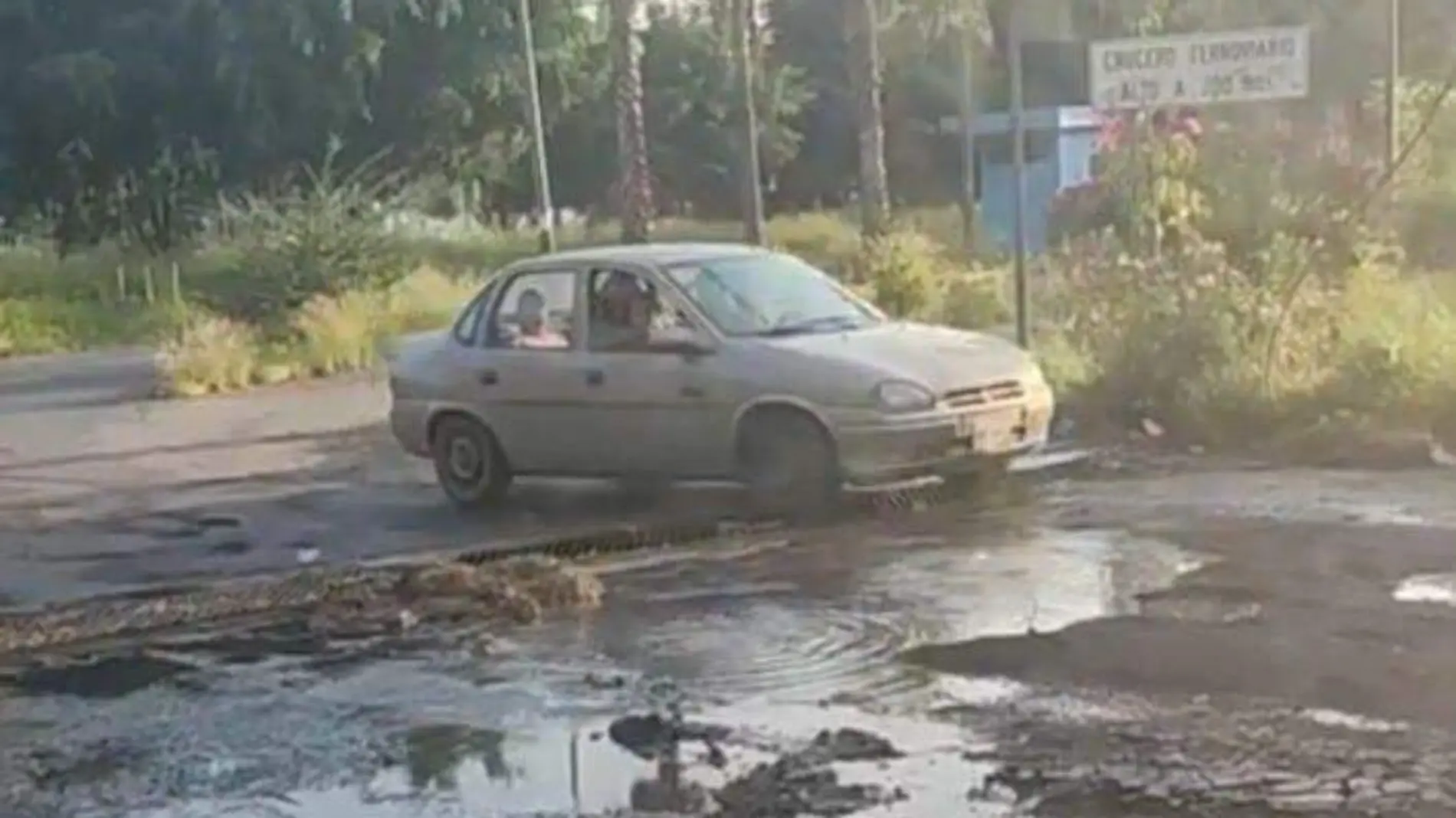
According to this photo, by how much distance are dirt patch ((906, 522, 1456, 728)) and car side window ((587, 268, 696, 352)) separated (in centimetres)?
411

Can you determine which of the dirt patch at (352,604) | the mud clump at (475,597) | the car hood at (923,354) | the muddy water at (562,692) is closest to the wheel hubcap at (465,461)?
the car hood at (923,354)

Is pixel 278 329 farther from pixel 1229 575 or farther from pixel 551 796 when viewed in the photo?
pixel 551 796

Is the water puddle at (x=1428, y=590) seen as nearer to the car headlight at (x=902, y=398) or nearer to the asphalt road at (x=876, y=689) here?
the asphalt road at (x=876, y=689)

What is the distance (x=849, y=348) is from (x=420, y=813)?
7212 millimetres

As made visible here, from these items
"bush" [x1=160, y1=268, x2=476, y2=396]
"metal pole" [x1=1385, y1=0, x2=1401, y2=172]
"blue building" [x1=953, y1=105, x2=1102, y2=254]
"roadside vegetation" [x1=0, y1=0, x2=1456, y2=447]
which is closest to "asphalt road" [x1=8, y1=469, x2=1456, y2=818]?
"roadside vegetation" [x1=0, y1=0, x2=1456, y2=447]

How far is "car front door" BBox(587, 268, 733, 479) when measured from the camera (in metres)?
15.3

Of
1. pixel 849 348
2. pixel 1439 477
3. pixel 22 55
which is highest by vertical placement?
pixel 22 55

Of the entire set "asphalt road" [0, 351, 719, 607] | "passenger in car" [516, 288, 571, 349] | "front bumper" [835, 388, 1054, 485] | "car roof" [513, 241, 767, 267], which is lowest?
"asphalt road" [0, 351, 719, 607]

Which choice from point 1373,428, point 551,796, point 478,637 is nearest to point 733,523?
point 478,637

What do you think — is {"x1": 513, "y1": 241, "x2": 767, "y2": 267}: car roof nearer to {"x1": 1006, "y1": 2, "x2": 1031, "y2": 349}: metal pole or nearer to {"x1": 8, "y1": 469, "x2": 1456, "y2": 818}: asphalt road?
{"x1": 8, "y1": 469, "x2": 1456, "y2": 818}: asphalt road

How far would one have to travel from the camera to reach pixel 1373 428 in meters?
16.9

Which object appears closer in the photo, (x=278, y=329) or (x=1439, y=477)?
(x=1439, y=477)

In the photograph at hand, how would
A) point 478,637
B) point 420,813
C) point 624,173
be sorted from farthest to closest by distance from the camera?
point 624,173 < point 478,637 < point 420,813

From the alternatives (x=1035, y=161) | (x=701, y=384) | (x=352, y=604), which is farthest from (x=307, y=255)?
(x=352, y=604)
